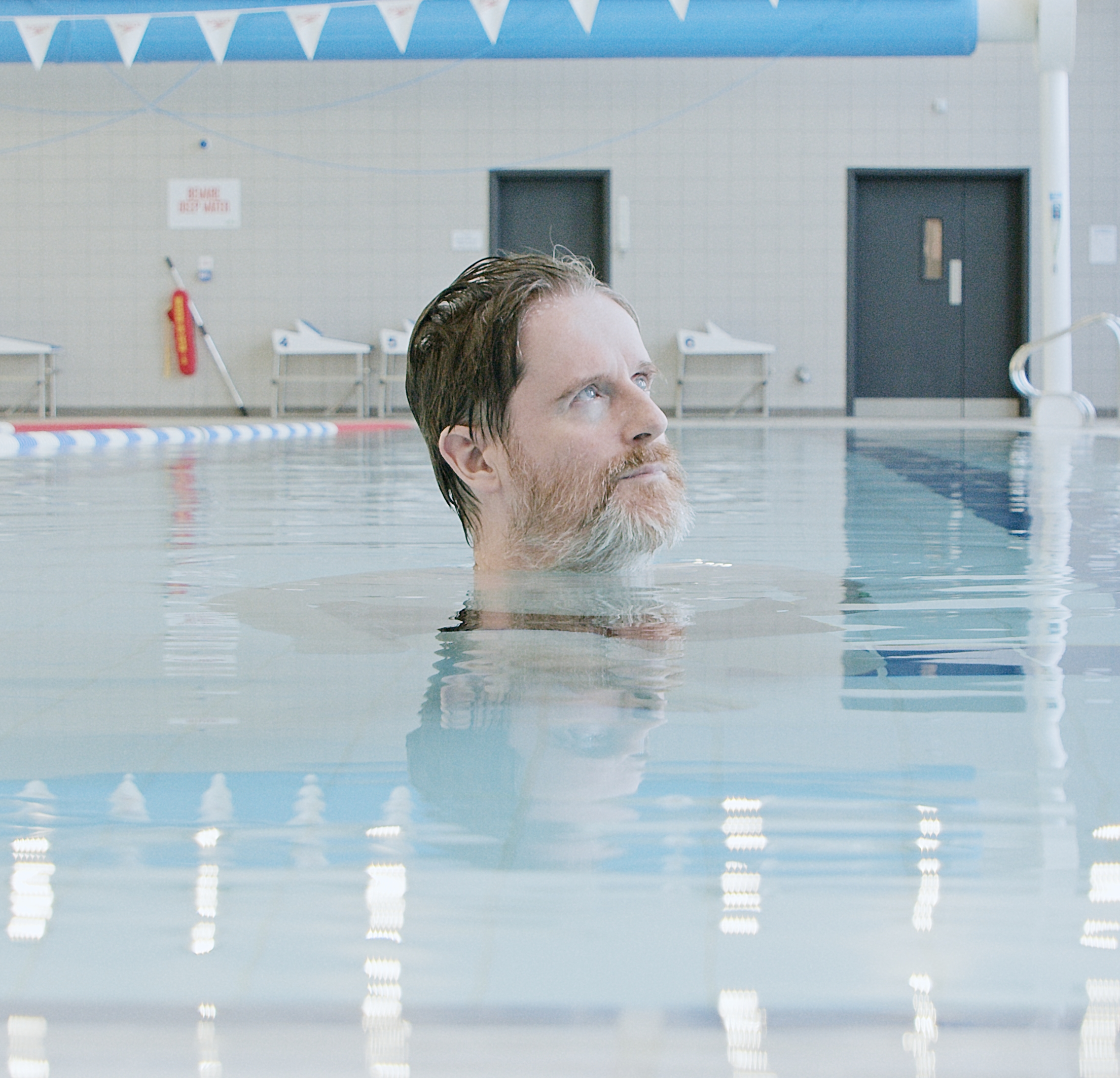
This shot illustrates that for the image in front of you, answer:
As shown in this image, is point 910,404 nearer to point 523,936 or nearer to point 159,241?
point 159,241

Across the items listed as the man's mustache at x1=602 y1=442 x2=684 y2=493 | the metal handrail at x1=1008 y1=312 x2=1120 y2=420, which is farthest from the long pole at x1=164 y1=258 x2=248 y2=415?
the man's mustache at x1=602 y1=442 x2=684 y2=493

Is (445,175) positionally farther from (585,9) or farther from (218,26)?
(585,9)

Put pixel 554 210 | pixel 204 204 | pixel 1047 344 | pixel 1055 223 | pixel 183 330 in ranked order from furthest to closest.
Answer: pixel 554 210, pixel 204 204, pixel 183 330, pixel 1055 223, pixel 1047 344

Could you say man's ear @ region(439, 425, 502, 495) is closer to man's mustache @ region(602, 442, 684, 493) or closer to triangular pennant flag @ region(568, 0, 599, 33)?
man's mustache @ region(602, 442, 684, 493)

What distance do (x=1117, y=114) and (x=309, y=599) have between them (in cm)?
1036

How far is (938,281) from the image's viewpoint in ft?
35.6

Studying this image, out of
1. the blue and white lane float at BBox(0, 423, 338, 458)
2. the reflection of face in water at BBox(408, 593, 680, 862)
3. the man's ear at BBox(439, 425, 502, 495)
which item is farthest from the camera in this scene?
the blue and white lane float at BBox(0, 423, 338, 458)

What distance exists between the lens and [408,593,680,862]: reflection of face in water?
870 mm

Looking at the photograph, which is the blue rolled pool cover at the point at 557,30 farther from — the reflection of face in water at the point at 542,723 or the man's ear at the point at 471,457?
the reflection of face in water at the point at 542,723

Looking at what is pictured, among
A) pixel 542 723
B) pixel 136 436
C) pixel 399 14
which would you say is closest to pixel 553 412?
pixel 542 723

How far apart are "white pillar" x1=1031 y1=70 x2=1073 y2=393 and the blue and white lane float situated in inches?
182

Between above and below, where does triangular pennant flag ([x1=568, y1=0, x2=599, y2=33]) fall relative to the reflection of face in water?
above

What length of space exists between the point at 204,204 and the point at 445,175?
1.94 m

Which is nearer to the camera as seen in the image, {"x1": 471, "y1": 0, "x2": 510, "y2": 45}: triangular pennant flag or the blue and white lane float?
the blue and white lane float
